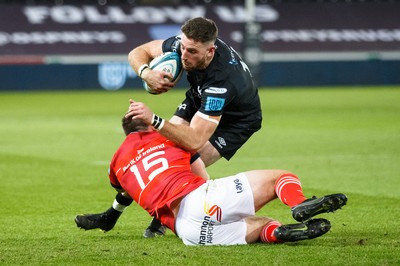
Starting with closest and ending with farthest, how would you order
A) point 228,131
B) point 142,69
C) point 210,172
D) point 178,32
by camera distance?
point 142,69 < point 228,131 < point 210,172 < point 178,32

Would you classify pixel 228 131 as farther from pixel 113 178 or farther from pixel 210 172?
pixel 210 172

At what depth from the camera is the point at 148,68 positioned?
8.03 m

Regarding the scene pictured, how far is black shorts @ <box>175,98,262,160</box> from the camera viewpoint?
8734 millimetres

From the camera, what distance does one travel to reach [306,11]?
36.8 metres

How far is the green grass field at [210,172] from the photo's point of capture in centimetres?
690

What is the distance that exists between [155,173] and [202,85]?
92 centimetres

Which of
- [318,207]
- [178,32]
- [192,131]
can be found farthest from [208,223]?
[178,32]

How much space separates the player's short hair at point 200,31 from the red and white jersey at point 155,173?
803 mm

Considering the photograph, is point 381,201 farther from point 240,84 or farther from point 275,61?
point 275,61

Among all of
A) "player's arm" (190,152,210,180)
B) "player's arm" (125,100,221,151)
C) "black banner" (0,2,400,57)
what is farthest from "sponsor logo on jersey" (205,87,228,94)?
"black banner" (0,2,400,57)

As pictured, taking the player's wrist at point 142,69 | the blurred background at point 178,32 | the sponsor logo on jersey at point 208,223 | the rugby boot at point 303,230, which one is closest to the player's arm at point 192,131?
the sponsor logo on jersey at point 208,223

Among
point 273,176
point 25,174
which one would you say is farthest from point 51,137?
point 273,176

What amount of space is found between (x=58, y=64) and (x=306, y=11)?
975 cm

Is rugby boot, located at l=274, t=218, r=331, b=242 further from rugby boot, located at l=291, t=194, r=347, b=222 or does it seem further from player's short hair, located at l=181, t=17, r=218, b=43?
player's short hair, located at l=181, t=17, r=218, b=43
